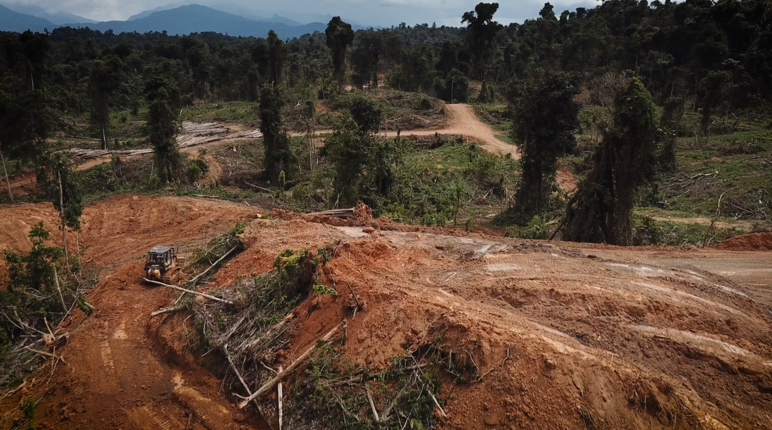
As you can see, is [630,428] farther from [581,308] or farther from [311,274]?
[311,274]

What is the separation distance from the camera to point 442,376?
7559mm

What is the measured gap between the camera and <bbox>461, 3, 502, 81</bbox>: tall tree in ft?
163

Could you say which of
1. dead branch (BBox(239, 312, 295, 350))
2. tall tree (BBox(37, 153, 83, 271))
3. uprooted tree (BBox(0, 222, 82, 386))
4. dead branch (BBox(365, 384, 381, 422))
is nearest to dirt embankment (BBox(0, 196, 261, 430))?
uprooted tree (BBox(0, 222, 82, 386))

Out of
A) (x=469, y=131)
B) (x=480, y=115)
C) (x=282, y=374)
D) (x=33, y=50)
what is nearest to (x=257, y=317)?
(x=282, y=374)

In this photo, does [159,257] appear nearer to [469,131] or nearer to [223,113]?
[469,131]

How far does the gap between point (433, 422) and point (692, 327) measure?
4825 millimetres

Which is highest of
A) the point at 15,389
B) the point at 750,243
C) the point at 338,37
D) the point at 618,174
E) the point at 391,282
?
the point at 338,37

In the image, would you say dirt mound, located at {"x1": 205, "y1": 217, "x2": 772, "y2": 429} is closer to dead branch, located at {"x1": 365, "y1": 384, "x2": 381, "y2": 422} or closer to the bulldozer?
dead branch, located at {"x1": 365, "y1": 384, "x2": 381, "y2": 422}

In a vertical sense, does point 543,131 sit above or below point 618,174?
above

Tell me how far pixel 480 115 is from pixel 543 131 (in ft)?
80.8

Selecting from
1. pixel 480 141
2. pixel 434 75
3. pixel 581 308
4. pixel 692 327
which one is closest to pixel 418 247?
pixel 581 308

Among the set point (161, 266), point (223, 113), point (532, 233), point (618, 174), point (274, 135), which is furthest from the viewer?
point (223, 113)

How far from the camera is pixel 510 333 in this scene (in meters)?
7.59

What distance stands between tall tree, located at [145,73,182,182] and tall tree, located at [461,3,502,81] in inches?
1502
